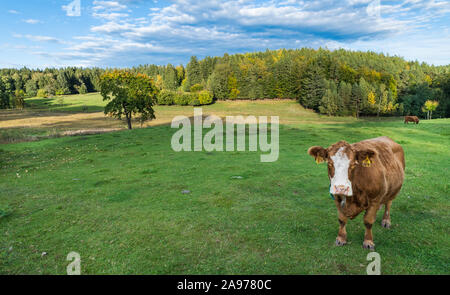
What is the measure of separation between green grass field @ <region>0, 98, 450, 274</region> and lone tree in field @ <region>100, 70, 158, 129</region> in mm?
26962

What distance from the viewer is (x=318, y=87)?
9375cm

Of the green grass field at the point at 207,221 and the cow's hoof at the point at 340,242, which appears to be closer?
the green grass field at the point at 207,221

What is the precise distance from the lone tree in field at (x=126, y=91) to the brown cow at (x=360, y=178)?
41021mm

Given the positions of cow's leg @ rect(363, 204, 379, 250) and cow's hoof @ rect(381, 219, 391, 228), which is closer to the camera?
cow's leg @ rect(363, 204, 379, 250)

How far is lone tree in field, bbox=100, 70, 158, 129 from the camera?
41812mm

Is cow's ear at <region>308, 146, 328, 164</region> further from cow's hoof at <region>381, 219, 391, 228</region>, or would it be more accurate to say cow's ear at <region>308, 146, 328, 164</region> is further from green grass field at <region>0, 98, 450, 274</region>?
cow's hoof at <region>381, 219, 391, 228</region>

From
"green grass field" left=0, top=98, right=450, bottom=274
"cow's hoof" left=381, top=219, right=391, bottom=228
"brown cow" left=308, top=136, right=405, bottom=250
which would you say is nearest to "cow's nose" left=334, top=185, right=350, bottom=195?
"brown cow" left=308, top=136, right=405, bottom=250

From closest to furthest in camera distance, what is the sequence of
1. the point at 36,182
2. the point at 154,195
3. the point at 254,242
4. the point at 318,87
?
the point at 254,242
the point at 154,195
the point at 36,182
the point at 318,87

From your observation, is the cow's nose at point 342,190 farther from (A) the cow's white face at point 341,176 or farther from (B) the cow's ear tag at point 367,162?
(B) the cow's ear tag at point 367,162

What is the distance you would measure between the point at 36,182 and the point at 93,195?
5030 millimetres

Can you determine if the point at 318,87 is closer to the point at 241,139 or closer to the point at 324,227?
the point at 241,139

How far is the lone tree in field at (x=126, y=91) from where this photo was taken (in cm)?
4181

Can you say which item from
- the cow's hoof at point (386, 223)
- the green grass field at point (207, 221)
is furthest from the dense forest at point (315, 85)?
the cow's hoof at point (386, 223)
